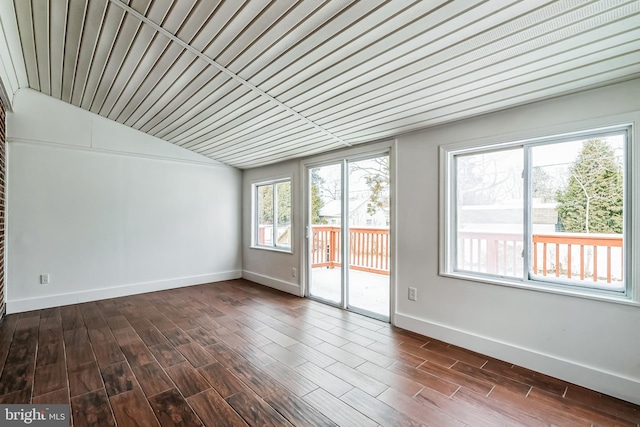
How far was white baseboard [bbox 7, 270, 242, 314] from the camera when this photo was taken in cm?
374

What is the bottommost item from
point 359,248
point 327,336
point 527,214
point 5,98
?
point 327,336

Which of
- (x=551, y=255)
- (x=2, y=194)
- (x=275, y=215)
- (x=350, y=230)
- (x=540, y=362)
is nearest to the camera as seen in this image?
(x=540, y=362)

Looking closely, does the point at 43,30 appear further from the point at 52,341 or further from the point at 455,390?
the point at 455,390

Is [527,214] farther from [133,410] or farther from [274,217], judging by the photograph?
[274,217]

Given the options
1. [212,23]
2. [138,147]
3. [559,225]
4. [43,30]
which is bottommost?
[559,225]

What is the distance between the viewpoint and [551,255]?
97.0 inches

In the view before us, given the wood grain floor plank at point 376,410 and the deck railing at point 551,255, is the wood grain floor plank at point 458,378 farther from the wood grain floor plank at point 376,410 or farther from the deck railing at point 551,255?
the deck railing at point 551,255

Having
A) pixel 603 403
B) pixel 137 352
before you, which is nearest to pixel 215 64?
pixel 137 352

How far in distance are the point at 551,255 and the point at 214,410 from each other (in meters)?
2.84

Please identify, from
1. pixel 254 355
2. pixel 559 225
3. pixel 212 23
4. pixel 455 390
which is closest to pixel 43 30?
pixel 212 23

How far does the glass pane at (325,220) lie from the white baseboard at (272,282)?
310mm

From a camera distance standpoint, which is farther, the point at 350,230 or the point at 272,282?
the point at 272,282

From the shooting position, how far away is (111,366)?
7.91 feet

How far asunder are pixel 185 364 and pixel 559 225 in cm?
331
